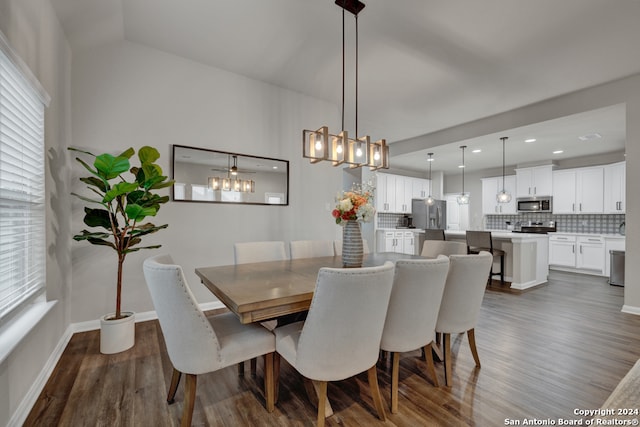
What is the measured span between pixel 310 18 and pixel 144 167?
1903 mm

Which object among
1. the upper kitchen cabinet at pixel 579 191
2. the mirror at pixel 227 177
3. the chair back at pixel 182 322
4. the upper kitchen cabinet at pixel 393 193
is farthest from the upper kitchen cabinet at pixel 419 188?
the chair back at pixel 182 322

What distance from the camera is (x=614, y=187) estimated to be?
5.95m

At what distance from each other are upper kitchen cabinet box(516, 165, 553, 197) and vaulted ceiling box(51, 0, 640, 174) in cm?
319

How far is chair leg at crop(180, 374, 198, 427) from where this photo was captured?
149 cm

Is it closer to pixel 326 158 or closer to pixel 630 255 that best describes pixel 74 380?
pixel 326 158

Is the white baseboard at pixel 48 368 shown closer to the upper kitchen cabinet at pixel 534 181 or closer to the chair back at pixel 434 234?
the chair back at pixel 434 234

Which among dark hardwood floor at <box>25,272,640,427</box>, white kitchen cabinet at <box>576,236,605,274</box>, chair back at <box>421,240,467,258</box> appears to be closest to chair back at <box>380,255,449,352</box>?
dark hardwood floor at <box>25,272,640,427</box>

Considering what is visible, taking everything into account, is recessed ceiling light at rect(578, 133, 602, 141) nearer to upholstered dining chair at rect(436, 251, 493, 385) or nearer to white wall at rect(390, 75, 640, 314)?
white wall at rect(390, 75, 640, 314)

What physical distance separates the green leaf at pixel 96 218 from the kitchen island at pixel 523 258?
538cm

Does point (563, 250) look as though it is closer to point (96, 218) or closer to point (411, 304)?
point (411, 304)

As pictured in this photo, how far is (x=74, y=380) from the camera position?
200 cm

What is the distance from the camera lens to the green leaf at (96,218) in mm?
2428

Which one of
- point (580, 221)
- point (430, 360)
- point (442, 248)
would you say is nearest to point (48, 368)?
point (430, 360)

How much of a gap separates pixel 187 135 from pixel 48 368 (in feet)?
7.82
